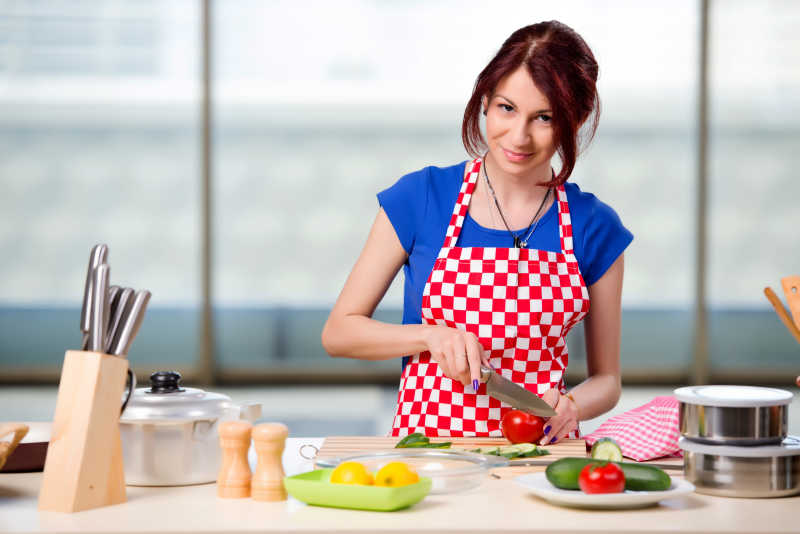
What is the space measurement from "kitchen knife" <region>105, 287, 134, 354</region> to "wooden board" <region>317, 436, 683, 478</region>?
360 millimetres

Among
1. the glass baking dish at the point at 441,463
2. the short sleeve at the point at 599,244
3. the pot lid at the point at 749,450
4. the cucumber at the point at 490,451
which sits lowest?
the cucumber at the point at 490,451

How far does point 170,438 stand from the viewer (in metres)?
1.30

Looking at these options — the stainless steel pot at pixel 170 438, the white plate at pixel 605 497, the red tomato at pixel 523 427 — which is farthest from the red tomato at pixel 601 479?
the stainless steel pot at pixel 170 438

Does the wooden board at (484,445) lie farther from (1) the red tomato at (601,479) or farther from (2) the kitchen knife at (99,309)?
(2) the kitchen knife at (99,309)

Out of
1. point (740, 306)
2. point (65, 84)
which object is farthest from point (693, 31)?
point (65, 84)

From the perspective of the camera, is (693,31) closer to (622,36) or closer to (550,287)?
(622,36)

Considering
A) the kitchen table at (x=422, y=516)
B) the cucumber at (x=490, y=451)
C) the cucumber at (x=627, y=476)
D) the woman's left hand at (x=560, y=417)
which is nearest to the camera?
the kitchen table at (x=422, y=516)

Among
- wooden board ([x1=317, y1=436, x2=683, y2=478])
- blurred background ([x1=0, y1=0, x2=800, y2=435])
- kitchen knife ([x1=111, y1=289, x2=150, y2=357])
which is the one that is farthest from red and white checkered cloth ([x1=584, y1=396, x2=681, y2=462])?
blurred background ([x1=0, y1=0, x2=800, y2=435])

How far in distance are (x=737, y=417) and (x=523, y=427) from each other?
1.31 feet

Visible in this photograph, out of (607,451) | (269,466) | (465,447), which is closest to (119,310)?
(269,466)

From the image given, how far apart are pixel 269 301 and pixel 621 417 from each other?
4.10 meters

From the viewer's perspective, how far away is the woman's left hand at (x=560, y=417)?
1652 millimetres

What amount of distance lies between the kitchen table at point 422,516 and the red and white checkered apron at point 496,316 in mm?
594

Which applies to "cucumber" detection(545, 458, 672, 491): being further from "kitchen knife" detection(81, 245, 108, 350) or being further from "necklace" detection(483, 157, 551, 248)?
"necklace" detection(483, 157, 551, 248)
